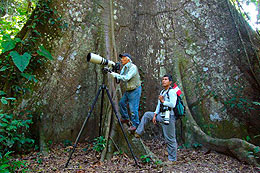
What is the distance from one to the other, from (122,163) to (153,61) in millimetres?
2258

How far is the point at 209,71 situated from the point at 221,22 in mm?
1172

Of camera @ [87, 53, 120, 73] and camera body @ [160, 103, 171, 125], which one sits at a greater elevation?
camera @ [87, 53, 120, 73]

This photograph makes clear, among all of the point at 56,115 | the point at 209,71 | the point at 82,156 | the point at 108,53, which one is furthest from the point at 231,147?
the point at 56,115

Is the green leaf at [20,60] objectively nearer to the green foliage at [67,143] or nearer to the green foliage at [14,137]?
the green foliage at [14,137]

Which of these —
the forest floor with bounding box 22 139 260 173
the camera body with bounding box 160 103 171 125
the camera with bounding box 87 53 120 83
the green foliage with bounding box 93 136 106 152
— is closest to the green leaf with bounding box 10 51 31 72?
the camera with bounding box 87 53 120 83

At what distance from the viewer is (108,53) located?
3965 mm

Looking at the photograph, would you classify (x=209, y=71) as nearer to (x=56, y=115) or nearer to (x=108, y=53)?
(x=108, y=53)

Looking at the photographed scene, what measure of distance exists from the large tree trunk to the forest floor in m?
0.22

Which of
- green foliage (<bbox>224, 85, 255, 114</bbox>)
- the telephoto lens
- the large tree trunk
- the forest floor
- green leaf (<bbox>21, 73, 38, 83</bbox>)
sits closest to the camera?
the forest floor

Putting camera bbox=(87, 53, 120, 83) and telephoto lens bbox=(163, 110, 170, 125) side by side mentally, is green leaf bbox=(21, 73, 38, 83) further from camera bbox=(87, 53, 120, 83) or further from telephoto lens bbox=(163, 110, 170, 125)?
telephoto lens bbox=(163, 110, 170, 125)

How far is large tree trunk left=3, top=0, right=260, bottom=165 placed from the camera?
3.79 meters

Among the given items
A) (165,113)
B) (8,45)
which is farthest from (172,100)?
(8,45)

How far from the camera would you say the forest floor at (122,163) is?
2854mm

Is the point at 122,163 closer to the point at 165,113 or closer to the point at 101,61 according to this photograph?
the point at 165,113
